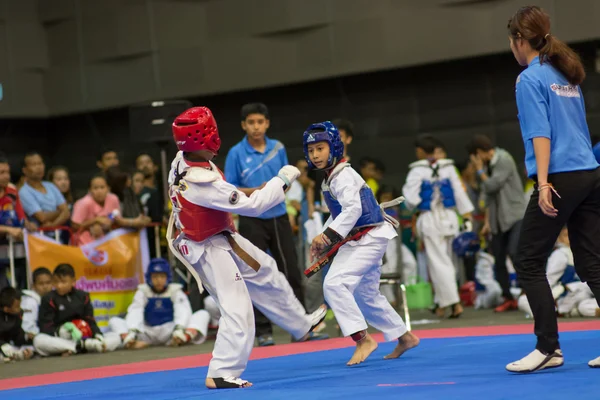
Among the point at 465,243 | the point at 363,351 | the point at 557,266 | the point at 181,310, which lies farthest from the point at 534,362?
the point at 465,243

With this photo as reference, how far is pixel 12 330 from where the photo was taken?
8.43m

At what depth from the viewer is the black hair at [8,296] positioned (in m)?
8.25

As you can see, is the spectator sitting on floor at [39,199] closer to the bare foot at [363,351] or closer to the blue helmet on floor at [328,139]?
the blue helmet on floor at [328,139]

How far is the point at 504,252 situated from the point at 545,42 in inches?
223

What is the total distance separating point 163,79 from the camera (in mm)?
14320

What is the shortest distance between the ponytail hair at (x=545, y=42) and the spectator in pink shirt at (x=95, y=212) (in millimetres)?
5790

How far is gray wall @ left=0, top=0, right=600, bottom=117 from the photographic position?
1223cm

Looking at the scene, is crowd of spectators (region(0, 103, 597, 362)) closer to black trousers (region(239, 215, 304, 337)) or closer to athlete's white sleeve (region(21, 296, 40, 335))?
black trousers (region(239, 215, 304, 337))

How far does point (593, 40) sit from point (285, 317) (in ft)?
23.4

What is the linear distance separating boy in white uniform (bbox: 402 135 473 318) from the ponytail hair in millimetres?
4771

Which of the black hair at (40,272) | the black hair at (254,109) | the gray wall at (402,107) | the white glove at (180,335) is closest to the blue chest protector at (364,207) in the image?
the black hair at (254,109)

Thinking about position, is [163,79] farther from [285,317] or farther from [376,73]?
[285,317]

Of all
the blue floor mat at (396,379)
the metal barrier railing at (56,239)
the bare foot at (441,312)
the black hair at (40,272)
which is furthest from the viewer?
the bare foot at (441,312)

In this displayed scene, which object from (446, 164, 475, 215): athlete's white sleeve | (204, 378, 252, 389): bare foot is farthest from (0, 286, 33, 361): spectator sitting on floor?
(446, 164, 475, 215): athlete's white sleeve
